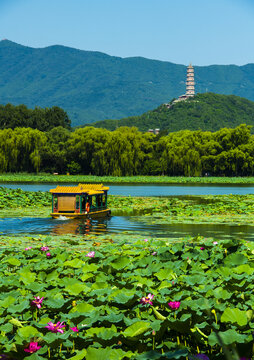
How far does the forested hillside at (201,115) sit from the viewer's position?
145875mm

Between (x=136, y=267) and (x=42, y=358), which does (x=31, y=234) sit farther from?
(x=42, y=358)

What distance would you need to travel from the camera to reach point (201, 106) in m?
158

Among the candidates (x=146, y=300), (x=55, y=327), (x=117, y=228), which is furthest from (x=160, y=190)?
(x=55, y=327)

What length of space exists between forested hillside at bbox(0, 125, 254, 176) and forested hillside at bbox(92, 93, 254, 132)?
6890 centimetres

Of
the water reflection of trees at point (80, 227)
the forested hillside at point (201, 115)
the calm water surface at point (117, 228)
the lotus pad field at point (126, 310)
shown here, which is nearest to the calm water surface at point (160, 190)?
the water reflection of trees at point (80, 227)

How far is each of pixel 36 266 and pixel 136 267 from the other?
1.47m

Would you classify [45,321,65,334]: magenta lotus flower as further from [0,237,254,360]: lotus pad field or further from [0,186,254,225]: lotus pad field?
[0,186,254,225]: lotus pad field

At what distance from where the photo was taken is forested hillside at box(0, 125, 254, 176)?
64.0 metres

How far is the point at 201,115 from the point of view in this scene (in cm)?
15112

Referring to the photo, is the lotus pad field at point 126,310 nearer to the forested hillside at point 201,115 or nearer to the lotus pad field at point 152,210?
the lotus pad field at point 152,210

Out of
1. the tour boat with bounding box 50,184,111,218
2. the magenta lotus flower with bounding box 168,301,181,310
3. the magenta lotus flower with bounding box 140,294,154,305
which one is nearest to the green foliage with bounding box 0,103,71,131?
the tour boat with bounding box 50,184,111,218

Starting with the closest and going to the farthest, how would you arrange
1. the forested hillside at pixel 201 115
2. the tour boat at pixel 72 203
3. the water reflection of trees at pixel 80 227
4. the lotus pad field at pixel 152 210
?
the water reflection of trees at pixel 80 227
the tour boat at pixel 72 203
the lotus pad field at pixel 152 210
the forested hillside at pixel 201 115

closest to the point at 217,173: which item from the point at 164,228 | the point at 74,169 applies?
the point at 74,169

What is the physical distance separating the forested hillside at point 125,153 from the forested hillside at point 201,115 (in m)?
68.9
